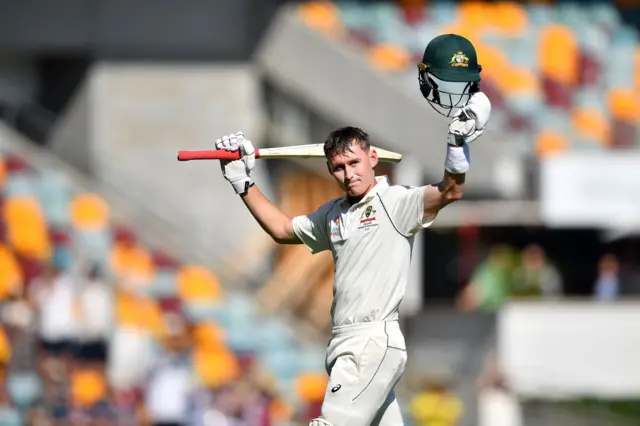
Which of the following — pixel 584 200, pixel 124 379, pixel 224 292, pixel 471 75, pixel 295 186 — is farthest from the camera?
pixel 295 186

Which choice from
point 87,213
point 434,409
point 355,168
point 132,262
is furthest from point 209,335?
point 355,168

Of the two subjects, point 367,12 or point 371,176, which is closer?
point 371,176

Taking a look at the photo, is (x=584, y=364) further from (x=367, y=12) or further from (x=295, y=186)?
(x=367, y=12)

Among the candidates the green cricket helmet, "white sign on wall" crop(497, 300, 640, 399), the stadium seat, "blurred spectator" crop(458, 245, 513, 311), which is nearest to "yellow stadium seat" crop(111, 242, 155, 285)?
the stadium seat

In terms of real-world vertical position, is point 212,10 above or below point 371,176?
above

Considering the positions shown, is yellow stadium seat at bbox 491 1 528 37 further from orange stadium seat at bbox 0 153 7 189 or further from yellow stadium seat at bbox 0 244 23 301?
yellow stadium seat at bbox 0 244 23 301

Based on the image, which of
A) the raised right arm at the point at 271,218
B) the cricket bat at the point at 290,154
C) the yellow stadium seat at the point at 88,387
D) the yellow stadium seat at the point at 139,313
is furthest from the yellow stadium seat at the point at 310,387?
the cricket bat at the point at 290,154

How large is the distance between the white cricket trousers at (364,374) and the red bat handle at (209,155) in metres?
0.99

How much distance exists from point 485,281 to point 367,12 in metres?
4.27

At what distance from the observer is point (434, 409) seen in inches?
606

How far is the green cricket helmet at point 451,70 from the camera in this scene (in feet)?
21.5

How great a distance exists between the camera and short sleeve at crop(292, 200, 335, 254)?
23.0ft

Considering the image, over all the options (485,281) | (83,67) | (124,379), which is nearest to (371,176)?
(124,379)

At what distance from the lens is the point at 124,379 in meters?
15.7
